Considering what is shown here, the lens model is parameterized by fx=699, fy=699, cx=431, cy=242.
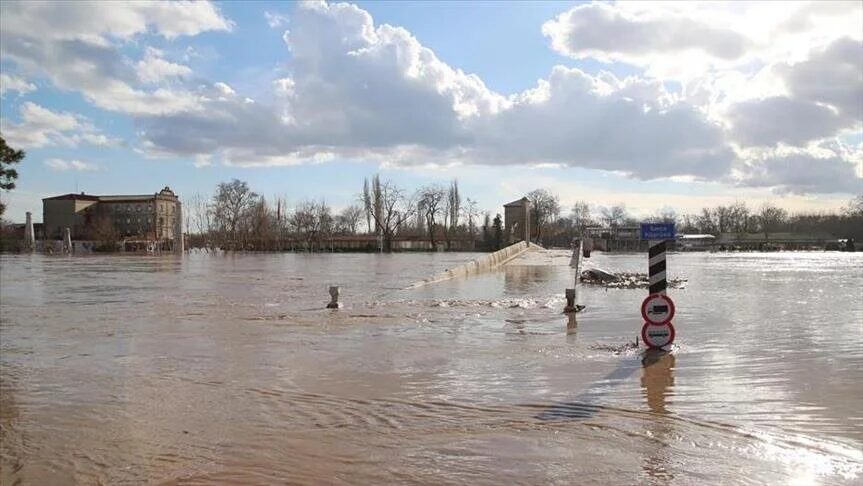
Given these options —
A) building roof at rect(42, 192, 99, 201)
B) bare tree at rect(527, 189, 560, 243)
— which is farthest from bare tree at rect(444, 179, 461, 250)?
building roof at rect(42, 192, 99, 201)

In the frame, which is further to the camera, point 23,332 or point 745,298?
point 745,298

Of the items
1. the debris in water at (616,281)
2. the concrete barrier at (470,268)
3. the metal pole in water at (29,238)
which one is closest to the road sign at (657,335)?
the concrete barrier at (470,268)

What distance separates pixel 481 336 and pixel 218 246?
401 feet

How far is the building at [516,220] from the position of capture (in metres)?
120

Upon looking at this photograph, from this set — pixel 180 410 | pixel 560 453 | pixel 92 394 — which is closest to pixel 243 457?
pixel 180 410

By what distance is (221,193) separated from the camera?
433 feet

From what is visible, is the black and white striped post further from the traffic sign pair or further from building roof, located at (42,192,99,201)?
building roof, located at (42,192,99,201)

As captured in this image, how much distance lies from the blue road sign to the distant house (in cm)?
13674

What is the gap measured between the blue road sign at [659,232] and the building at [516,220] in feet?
356

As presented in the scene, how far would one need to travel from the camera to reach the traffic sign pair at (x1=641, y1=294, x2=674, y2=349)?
997 cm

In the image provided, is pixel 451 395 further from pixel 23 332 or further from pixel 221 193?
A: pixel 221 193

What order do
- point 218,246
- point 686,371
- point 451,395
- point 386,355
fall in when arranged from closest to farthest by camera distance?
1. point 451,395
2. point 686,371
3. point 386,355
4. point 218,246

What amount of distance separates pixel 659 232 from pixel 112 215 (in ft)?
507

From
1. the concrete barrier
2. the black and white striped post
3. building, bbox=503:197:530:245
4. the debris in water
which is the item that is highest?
building, bbox=503:197:530:245
